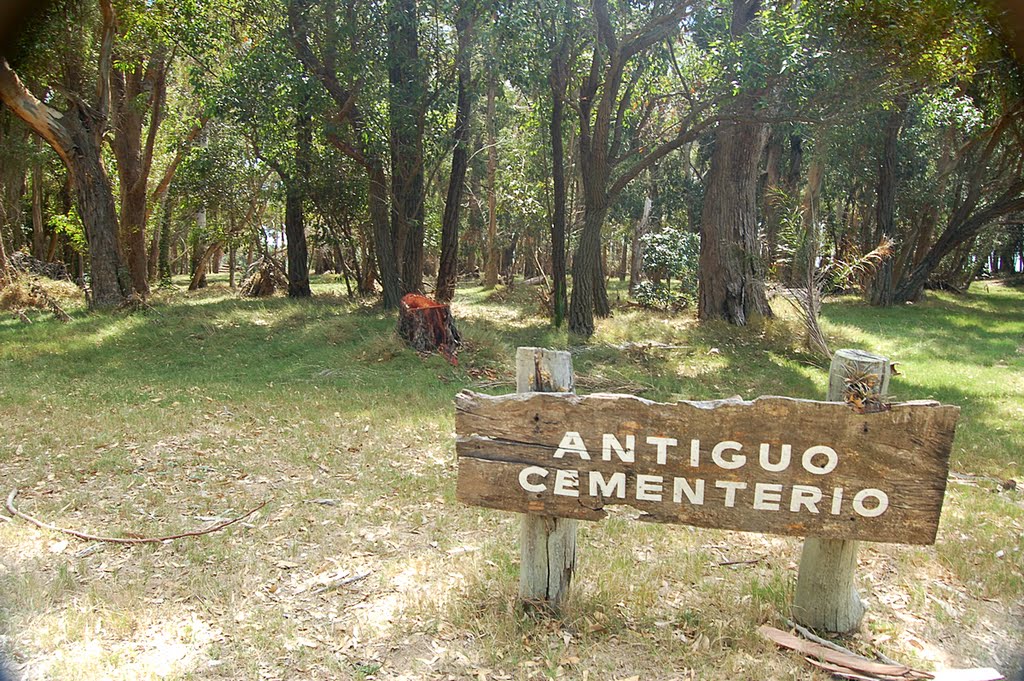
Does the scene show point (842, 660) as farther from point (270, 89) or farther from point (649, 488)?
point (270, 89)

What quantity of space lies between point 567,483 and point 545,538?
0.41m

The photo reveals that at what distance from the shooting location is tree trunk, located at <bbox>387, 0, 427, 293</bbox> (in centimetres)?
1227

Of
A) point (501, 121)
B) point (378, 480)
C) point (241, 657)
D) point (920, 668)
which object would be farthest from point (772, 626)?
point (501, 121)

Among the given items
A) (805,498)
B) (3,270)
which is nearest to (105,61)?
(3,270)

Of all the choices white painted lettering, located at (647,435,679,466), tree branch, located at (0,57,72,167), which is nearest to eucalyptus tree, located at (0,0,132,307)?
tree branch, located at (0,57,72,167)

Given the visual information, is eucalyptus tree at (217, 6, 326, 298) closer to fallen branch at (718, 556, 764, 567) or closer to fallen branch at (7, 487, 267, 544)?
fallen branch at (7, 487, 267, 544)

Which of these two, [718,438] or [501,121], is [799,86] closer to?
[718,438]

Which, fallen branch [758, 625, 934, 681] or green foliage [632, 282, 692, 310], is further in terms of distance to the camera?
green foliage [632, 282, 692, 310]

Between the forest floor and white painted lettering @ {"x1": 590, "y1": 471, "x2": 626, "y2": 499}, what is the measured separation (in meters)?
0.73

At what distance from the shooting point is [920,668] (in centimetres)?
331

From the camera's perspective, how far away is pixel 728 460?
322 cm

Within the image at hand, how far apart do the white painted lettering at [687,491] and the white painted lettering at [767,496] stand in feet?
0.78

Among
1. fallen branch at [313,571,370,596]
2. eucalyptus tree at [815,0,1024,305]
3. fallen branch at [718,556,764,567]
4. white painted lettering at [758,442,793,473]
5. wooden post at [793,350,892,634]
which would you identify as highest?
eucalyptus tree at [815,0,1024,305]

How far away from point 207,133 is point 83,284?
496 cm
